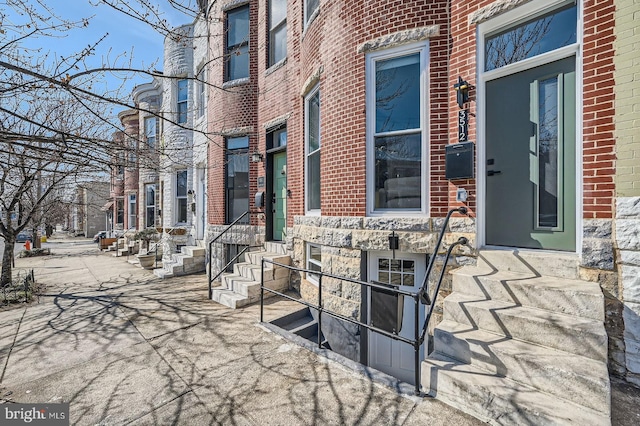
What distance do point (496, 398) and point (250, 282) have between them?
15.0 feet

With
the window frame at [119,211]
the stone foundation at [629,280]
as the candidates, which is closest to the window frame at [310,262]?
the stone foundation at [629,280]

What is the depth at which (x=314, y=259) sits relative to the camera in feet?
19.0

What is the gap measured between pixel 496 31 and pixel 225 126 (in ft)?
22.0

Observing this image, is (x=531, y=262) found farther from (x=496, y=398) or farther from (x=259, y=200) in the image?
(x=259, y=200)

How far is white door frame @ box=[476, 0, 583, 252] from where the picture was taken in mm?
3109

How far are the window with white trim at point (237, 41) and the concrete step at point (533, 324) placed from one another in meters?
7.90

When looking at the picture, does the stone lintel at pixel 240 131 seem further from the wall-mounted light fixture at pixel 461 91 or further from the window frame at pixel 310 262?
the wall-mounted light fixture at pixel 461 91

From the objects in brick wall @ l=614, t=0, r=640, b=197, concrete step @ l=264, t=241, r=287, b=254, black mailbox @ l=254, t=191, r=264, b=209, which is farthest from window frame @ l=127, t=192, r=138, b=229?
brick wall @ l=614, t=0, r=640, b=197

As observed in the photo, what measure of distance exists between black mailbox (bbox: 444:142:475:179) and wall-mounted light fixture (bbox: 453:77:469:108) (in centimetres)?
51

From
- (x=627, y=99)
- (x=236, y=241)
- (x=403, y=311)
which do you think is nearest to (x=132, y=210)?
(x=236, y=241)

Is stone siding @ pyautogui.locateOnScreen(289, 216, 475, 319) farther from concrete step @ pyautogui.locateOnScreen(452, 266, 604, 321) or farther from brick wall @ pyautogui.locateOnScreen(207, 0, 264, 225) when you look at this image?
brick wall @ pyautogui.locateOnScreen(207, 0, 264, 225)

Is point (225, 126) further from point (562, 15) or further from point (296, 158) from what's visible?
point (562, 15)

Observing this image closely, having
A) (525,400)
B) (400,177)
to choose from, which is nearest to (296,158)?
(400,177)

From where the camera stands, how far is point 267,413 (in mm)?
2598
